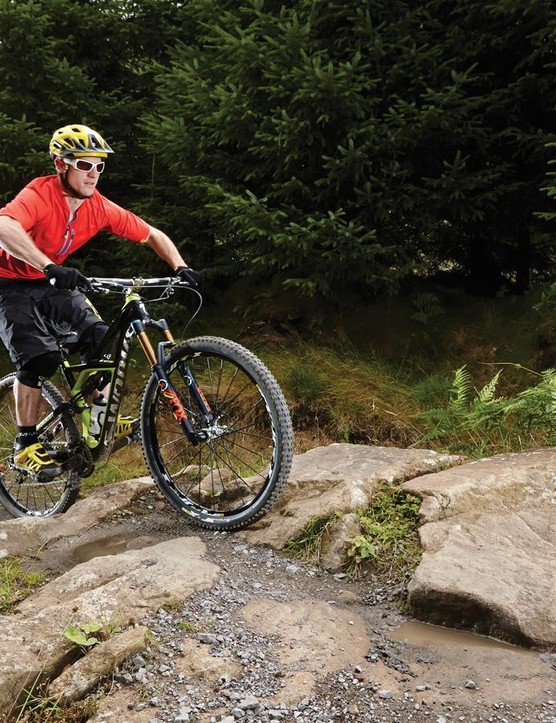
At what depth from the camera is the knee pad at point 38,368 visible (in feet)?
14.0

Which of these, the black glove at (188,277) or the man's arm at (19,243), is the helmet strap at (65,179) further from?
the black glove at (188,277)

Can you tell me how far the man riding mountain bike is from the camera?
12.7ft

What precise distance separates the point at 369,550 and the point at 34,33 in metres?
7.37

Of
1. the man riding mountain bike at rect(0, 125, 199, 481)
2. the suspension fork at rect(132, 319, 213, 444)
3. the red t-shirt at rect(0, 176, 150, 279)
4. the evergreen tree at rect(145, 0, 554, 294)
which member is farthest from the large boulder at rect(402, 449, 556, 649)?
the evergreen tree at rect(145, 0, 554, 294)

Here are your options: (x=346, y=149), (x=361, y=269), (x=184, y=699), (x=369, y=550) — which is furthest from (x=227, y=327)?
(x=184, y=699)

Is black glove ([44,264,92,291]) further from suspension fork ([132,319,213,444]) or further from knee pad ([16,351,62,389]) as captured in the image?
knee pad ([16,351,62,389])

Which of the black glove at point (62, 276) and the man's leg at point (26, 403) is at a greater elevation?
the black glove at point (62, 276)

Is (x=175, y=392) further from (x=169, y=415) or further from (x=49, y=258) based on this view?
(x=49, y=258)

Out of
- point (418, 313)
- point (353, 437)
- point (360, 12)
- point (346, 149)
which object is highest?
point (360, 12)

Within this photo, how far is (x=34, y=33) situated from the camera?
7699 mm

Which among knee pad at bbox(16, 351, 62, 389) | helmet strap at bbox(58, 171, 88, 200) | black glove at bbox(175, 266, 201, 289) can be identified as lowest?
knee pad at bbox(16, 351, 62, 389)

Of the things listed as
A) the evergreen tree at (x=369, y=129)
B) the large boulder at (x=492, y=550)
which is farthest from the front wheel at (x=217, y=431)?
the evergreen tree at (x=369, y=129)

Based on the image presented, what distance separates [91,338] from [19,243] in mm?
811

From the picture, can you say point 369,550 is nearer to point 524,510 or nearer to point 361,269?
→ point 524,510
